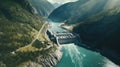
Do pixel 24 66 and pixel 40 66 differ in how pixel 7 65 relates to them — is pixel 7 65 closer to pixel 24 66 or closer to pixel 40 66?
pixel 24 66

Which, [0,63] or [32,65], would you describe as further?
[32,65]

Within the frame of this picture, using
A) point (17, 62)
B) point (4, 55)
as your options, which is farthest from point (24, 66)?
point (4, 55)

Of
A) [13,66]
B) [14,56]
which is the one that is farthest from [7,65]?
[14,56]

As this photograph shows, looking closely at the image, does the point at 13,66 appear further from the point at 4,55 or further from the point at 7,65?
the point at 4,55

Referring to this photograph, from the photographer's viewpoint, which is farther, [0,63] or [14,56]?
[14,56]

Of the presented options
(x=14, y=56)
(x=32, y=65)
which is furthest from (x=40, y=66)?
(x=14, y=56)

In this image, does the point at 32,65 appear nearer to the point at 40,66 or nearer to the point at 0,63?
the point at 40,66

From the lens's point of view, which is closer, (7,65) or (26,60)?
(7,65)
